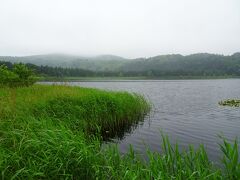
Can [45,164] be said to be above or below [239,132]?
above

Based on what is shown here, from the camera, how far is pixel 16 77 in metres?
25.8

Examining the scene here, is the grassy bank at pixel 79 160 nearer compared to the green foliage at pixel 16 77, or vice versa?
the grassy bank at pixel 79 160

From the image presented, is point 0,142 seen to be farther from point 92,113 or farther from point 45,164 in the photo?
point 92,113

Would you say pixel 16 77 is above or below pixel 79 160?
above

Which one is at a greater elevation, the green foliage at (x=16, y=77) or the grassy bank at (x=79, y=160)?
the green foliage at (x=16, y=77)

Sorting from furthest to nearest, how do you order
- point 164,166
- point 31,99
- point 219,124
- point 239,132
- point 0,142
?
point 219,124 → point 239,132 → point 31,99 → point 0,142 → point 164,166

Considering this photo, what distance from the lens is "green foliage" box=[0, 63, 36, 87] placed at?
81.5 ft

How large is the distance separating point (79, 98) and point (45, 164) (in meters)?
10.5

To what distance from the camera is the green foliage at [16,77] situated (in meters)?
24.8

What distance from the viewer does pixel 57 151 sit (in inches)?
293

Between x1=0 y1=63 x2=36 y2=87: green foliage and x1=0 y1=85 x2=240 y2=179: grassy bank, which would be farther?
x1=0 y1=63 x2=36 y2=87: green foliage

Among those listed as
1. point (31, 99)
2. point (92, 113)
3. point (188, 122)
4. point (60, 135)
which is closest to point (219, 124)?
point (188, 122)

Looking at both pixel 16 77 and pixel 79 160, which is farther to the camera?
pixel 16 77

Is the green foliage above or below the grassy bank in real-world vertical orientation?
above
